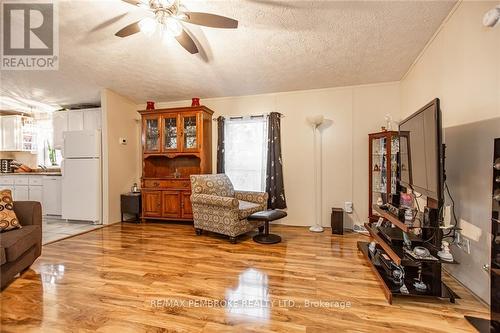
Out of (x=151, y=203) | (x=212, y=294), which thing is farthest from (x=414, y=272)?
(x=151, y=203)

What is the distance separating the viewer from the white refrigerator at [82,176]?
153 inches

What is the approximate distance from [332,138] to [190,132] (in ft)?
8.00

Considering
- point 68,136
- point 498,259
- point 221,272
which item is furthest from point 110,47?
point 498,259

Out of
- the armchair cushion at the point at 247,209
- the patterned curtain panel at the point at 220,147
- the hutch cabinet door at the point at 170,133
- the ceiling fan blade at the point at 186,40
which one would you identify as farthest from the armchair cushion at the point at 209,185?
the ceiling fan blade at the point at 186,40

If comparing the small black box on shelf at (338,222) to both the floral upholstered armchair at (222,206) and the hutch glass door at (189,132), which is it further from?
the hutch glass door at (189,132)

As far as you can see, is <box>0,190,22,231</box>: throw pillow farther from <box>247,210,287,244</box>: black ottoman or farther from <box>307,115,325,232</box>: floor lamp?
<box>307,115,325,232</box>: floor lamp

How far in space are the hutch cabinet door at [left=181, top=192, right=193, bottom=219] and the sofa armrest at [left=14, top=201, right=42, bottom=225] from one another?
1959mm

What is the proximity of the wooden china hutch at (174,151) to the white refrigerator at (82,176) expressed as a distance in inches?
28.1

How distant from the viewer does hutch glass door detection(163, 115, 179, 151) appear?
4.14m

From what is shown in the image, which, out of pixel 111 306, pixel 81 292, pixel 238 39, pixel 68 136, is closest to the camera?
pixel 111 306

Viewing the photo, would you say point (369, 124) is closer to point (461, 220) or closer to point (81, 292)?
point (461, 220)

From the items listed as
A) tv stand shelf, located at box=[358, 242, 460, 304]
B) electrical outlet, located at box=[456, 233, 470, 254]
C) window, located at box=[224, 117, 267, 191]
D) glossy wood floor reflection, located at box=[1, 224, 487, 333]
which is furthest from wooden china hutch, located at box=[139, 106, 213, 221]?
electrical outlet, located at box=[456, 233, 470, 254]

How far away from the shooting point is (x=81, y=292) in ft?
6.03

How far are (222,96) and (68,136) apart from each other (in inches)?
109
